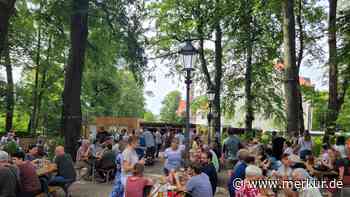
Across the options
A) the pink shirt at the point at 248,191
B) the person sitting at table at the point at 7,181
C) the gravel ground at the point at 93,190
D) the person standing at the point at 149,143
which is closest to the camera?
the pink shirt at the point at 248,191

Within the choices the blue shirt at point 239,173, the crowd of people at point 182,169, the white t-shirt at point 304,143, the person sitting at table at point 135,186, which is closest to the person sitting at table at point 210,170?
the crowd of people at point 182,169

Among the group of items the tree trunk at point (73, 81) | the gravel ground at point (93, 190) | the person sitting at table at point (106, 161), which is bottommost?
the gravel ground at point (93, 190)

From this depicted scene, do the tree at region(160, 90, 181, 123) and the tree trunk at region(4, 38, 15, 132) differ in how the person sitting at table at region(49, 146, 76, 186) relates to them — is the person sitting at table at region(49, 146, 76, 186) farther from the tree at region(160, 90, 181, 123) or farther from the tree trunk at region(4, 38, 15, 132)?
the tree at region(160, 90, 181, 123)

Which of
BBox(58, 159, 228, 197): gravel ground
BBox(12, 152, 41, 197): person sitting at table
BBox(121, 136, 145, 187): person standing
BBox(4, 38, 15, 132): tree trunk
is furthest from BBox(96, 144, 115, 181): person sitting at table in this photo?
BBox(4, 38, 15, 132): tree trunk

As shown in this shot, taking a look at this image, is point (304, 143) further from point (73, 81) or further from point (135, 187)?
point (73, 81)

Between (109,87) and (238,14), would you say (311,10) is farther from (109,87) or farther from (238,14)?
(109,87)

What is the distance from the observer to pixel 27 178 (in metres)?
7.74

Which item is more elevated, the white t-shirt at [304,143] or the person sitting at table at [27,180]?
the white t-shirt at [304,143]

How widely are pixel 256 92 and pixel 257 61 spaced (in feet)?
13.9

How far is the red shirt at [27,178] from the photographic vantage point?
7.68m

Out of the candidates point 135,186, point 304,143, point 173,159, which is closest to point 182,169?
point 173,159

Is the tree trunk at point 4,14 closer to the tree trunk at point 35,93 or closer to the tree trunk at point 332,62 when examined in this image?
the tree trunk at point 332,62

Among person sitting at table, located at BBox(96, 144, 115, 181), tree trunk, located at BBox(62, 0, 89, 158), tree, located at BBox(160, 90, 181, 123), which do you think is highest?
tree, located at BBox(160, 90, 181, 123)

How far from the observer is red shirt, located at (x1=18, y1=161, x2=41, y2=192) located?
7684 millimetres
